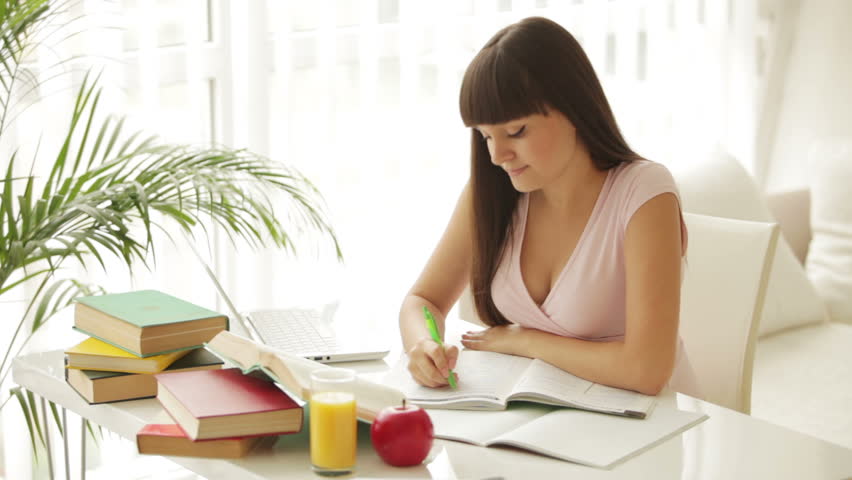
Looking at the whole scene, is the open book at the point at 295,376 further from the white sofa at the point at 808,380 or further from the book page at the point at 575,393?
the white sofa at the point at 808,380

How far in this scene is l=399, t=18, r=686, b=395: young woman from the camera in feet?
4.79

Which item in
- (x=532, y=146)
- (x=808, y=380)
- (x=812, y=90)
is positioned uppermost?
(x=532, y=146)

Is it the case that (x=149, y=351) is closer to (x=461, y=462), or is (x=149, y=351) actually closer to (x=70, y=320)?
(x=461, y=462)

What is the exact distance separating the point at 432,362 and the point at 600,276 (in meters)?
0.38

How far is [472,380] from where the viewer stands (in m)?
1.41

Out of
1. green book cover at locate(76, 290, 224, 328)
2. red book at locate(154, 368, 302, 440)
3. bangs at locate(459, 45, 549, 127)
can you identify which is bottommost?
red book at locate(154, 368, 302, 440)

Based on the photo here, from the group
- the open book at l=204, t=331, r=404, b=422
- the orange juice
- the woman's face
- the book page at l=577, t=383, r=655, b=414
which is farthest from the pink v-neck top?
the orange juice

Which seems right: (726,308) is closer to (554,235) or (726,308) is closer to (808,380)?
(554,235)

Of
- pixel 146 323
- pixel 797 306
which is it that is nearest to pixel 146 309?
pixel 146 323

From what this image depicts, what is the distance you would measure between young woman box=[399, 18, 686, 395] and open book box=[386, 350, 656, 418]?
0.09 feet

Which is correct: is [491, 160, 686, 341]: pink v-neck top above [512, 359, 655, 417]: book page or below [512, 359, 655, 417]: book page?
above

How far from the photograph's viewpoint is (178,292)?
7.63ft

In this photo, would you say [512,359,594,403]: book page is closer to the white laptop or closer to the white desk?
the white desk

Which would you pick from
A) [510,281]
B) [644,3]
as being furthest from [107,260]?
[644,3]
